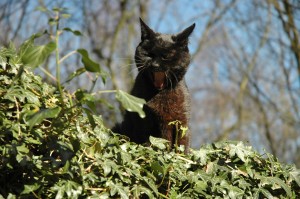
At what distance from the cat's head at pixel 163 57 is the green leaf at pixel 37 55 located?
5.29ft

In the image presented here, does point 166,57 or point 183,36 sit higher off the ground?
point 183,36

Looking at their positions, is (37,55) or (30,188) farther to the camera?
(30,188)

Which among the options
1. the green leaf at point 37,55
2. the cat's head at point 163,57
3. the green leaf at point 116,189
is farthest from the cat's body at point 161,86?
the green leaf at point 37,55

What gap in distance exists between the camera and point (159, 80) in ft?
11.7

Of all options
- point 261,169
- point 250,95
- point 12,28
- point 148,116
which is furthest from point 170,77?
point 250,95

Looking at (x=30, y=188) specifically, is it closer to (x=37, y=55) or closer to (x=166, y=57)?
(x=37, y=55)

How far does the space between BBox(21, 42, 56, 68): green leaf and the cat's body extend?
5.40 ft

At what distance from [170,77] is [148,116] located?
0.32 meters

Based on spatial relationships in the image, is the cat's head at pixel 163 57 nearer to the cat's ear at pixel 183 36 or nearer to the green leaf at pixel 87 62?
the cat's ear at pixel 183 36

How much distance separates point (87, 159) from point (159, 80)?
1.50 metres

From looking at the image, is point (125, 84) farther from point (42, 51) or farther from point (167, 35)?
point (42, 51)

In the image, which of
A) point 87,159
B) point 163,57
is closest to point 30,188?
point 87,159

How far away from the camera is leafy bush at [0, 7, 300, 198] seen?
1.95 metres

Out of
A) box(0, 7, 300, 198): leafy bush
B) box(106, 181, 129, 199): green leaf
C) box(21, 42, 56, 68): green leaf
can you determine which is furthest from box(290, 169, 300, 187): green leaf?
box(21, 42, 56, 68): green leaf
